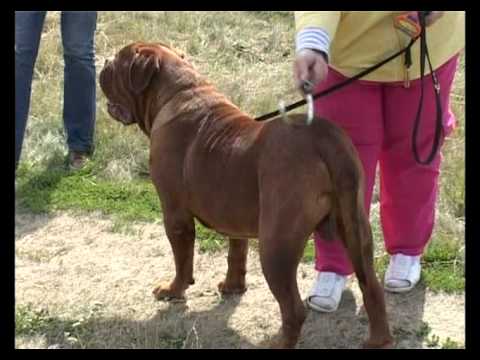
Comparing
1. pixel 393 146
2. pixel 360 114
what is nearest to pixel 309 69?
pixel 360 114

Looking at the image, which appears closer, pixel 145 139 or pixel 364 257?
pixel 364 257

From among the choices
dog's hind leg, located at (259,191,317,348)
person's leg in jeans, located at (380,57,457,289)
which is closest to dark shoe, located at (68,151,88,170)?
person's leg in jeans, located at (380,57,457,289)

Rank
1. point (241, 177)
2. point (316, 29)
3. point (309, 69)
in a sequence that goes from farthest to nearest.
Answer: point (241, 177) → point (316, 29) → point (309, 69)

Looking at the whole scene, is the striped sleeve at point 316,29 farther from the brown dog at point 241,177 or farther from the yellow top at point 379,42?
the brown dog at point 241,177

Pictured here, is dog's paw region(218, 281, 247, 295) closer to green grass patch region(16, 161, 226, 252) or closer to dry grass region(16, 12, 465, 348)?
dry grass region(16, 12, 465, 348)

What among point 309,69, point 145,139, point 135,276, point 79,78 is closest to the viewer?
point 309,69

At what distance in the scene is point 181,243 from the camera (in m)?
3.58

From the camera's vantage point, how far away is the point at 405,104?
139 inches

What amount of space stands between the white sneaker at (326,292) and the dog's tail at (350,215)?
0.57m

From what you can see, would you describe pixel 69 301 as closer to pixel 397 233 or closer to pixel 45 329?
pixel 45 329

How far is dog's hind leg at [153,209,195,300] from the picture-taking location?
3520mm

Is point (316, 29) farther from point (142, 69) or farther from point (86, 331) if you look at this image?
point (86, 331)

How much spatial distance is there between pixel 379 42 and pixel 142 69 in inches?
41.4
